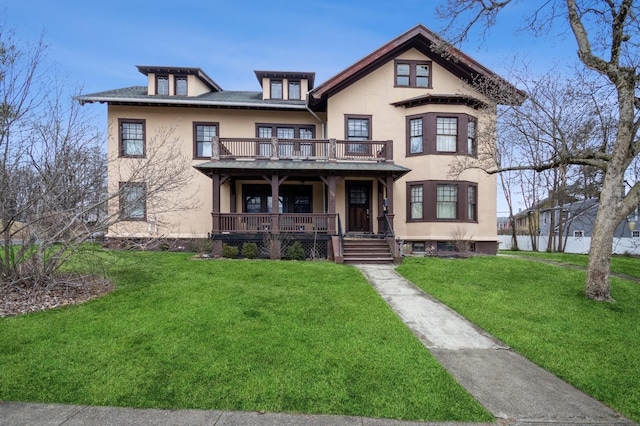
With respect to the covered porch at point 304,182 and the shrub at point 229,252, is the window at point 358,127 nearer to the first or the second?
the covered porch at point 304,182

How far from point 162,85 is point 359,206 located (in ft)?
38.5

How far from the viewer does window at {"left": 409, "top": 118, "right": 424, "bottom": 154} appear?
52.0 feet

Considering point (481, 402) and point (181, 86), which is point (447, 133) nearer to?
point (181, 86)

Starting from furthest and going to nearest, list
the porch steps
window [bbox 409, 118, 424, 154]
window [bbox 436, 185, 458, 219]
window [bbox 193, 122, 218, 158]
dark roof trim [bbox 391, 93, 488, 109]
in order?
window [bbox 193, 122, 218, 158] → window [bbox 409, 118, 424, 154] → window [bbox 436, 185, 458, 219] → dark roof trim [bbox 391, 93, 488, 109] → the porch steps

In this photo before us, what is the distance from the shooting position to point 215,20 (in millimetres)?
15250

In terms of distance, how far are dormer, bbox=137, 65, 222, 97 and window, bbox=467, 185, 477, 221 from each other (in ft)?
47.3

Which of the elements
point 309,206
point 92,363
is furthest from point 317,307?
point 309,206

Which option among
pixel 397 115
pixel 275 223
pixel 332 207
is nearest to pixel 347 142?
pixel 332 207

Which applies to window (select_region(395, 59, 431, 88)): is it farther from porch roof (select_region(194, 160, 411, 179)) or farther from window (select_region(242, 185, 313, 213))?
window (select_region(242, 185, 313, 213))

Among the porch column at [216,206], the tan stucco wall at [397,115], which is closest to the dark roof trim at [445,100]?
the tan stucco wall at [397,115]

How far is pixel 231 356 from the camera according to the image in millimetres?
4656

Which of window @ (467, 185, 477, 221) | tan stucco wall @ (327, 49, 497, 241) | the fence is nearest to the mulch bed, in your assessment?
tan stucco wall @ (327, 49, 497, 241)

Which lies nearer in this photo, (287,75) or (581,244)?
(287,75)

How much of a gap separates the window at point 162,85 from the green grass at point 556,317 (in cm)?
1445
